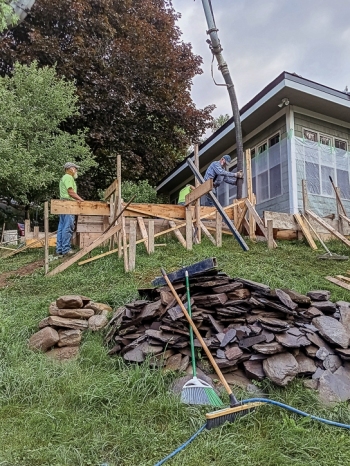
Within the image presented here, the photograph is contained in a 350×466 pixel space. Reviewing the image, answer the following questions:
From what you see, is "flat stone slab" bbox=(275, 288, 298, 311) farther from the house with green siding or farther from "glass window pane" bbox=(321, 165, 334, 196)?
"glass window pane" bbox=(321, 165, 334, 196)

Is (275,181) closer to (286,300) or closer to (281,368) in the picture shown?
(286,300)

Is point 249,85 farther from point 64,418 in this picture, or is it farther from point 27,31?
point 64,418

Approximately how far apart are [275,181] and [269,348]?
718 centimetres

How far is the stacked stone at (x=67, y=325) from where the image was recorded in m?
3.46

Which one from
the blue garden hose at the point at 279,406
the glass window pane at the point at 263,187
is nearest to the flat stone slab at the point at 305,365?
the blue garden hose at the point at 279,406

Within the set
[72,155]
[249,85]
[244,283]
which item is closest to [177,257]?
[244,283]

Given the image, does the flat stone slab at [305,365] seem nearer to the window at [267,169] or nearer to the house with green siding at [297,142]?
the house with green siding at [297,142]

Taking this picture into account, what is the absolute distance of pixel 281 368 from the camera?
9.50 ft

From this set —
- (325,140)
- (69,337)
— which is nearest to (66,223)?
(69,337)

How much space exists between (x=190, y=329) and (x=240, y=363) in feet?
1.67

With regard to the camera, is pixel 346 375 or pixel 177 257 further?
pixel 177 257


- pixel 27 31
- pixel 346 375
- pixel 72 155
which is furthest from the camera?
pixel 27 31

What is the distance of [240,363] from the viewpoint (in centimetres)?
305

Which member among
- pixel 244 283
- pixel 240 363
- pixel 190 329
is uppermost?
pixel 244 283
